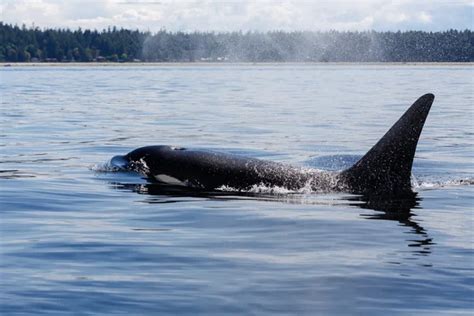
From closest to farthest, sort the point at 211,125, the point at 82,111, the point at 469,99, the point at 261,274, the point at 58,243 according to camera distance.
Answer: the point at 261,274, the point at 58,243, the point at 211,125, the point at 82,111, the point at 469,99

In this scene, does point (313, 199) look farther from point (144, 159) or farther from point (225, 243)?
point (144, 159)

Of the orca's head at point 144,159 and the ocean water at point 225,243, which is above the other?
the orca's head at point 144,159

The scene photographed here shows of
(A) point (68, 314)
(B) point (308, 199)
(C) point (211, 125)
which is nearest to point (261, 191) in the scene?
(B) point (308, 199)

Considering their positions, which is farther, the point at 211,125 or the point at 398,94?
the point at 398,94

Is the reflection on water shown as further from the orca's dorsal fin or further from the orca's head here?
the orca's head

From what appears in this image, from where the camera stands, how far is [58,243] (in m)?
10.0

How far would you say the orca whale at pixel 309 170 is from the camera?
1305 cm

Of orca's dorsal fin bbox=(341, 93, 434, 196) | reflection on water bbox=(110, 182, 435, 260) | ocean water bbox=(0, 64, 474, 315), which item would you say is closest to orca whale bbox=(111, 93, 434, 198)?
orca's dorsal fin bbox=(341, 93, 434, 196)

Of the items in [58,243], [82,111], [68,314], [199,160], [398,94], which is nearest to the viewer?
[68,314]

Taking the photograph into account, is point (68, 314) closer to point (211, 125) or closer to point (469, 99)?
point (211, 125)

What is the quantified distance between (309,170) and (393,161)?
160cm

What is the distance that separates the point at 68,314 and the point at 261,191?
22.1 ft

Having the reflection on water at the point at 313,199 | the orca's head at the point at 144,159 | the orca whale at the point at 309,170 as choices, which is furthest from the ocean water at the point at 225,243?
the orca whale at the point at 309,170

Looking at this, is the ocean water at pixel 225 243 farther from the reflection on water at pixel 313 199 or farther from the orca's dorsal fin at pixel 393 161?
the orca's dorsal fin at pixel 393 161
